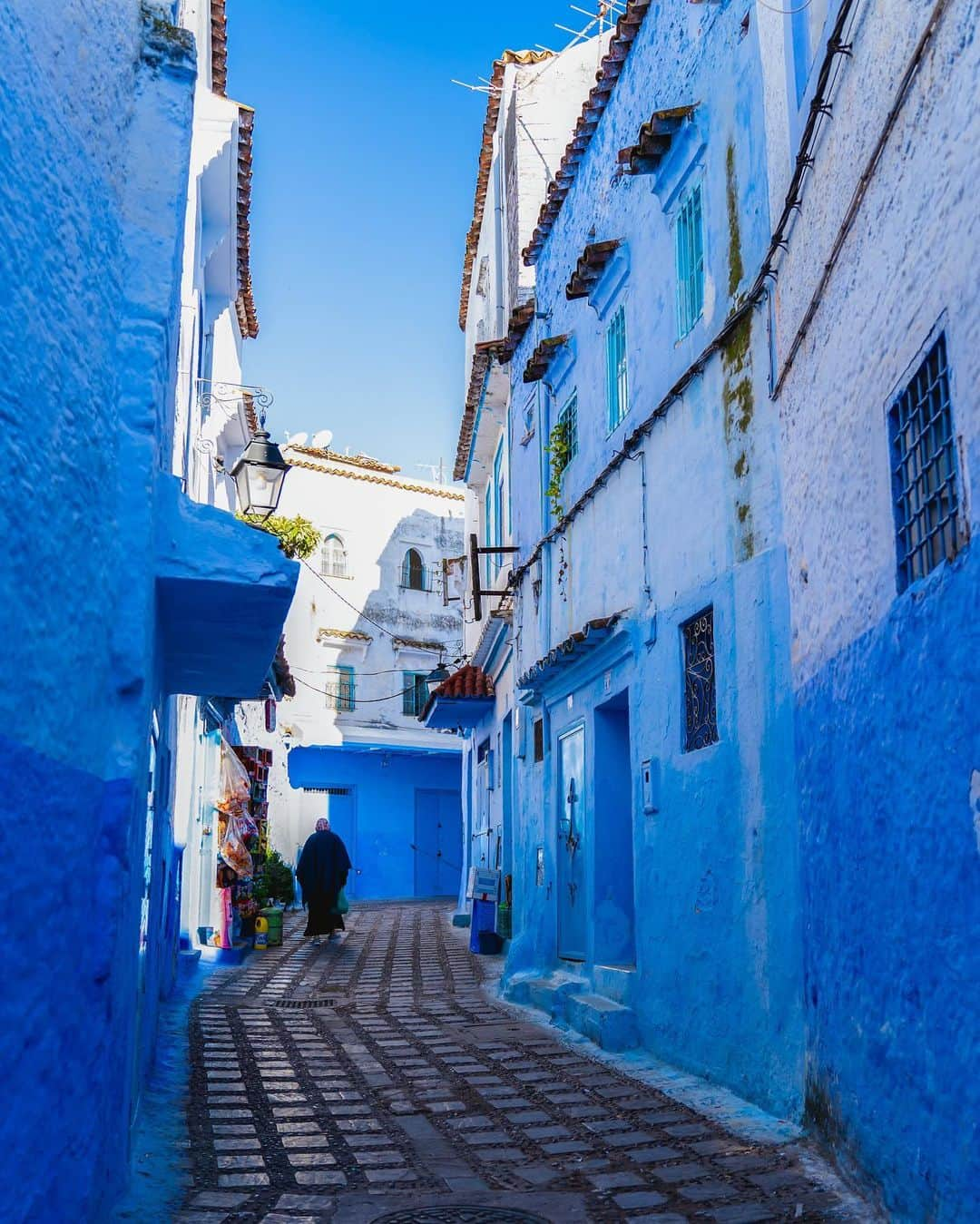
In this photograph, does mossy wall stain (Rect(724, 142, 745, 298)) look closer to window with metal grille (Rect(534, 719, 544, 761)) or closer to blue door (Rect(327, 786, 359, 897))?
window with metal grille (Rect(534, 719, 544, 761))

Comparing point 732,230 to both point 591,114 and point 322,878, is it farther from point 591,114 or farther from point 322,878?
point 322,878

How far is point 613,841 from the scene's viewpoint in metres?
10.1

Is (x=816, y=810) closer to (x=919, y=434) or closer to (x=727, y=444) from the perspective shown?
(x=919, y=434)

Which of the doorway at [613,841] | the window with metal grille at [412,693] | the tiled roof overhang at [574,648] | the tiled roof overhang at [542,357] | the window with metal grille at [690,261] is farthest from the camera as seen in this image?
the window with metal grille at [412,693]

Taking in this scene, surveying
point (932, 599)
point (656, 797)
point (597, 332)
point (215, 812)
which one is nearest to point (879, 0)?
point (932, 599)

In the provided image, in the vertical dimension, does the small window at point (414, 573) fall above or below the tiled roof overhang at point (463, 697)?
above

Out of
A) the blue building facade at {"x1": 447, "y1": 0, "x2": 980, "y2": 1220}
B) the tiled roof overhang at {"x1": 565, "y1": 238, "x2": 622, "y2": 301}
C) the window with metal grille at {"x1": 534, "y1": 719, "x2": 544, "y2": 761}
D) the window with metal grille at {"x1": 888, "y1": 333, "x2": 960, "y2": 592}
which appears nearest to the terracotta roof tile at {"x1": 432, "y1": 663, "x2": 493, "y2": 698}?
the window with metal grille at {"x1": 534, "y1": 719, "x2": 544, "y2": 761}

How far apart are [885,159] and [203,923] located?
12.3m

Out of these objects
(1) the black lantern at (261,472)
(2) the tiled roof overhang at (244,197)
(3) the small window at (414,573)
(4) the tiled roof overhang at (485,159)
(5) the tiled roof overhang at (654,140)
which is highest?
(4) the tiled roof overhang at (485,159)

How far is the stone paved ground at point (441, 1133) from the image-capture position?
5035mm

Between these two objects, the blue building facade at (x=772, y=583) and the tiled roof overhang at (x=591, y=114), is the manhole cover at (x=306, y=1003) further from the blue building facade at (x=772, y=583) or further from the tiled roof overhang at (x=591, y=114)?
the tiled roof overhang at (x=591, y=114)

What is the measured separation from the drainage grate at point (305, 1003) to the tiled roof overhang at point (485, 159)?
11.8 meters

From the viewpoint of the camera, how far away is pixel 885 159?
15.8 ft

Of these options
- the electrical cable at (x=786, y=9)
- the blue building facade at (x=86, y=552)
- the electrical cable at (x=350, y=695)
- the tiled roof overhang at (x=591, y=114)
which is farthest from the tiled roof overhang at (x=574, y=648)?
the electrical cable at (x=350, y=695)
